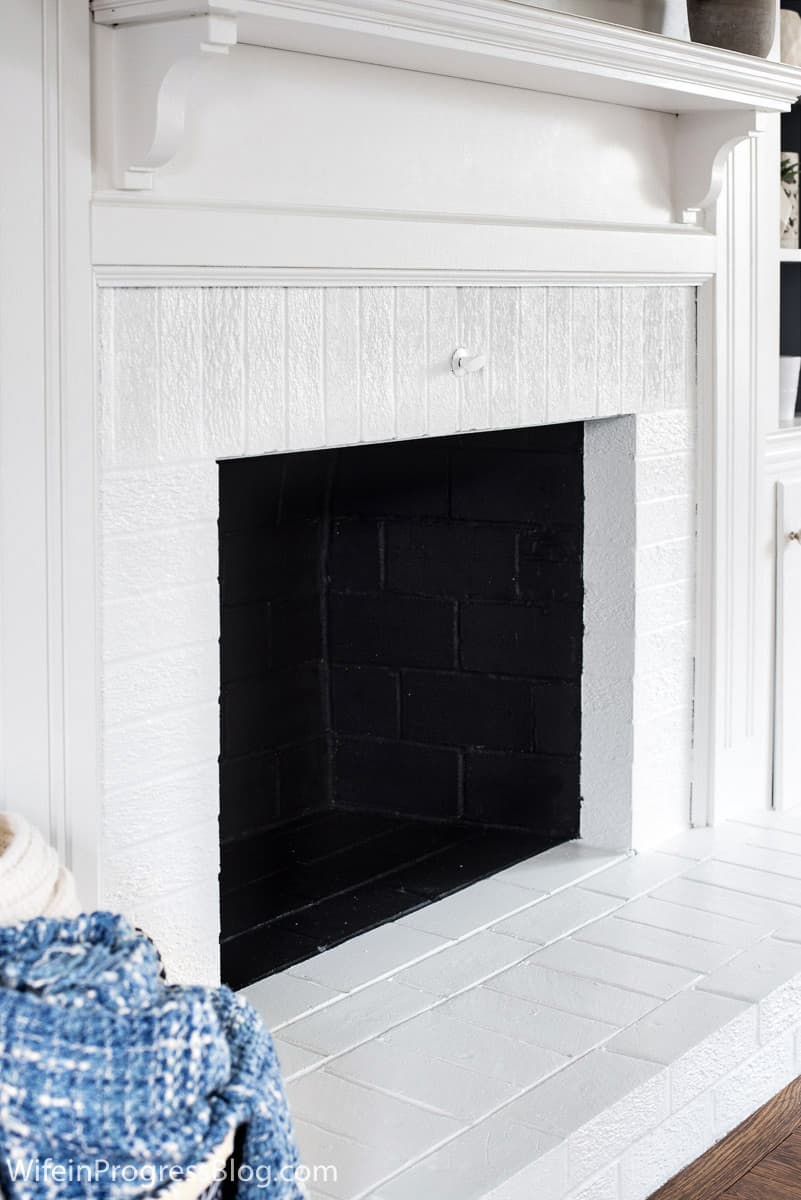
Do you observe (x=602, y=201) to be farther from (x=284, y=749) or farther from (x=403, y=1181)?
(x=403, y=1181)

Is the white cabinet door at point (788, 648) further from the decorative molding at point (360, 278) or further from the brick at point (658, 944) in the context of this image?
the brick at point (658, 944)

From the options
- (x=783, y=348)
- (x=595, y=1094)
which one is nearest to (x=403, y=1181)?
(x=595, y=1094)

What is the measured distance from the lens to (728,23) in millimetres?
2639

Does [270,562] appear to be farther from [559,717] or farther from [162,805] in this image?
[162,805]

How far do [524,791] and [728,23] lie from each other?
142 cm

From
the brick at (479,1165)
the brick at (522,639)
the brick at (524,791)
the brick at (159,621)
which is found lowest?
the brick at (479,1165)

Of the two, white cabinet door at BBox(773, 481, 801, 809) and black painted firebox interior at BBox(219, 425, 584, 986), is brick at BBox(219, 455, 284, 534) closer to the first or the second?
black painted firebox interior at BBox(219, 425, 584, 986)

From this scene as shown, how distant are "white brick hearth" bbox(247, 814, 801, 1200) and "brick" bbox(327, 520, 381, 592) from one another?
2.01 feet

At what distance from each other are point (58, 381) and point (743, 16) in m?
1.49

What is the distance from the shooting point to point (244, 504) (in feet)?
9.19

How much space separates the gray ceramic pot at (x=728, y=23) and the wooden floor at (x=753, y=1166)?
1726mm

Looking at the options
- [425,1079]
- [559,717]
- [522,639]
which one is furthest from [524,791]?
[425,1079]

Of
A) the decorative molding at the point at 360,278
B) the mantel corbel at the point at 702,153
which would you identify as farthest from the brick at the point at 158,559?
the mantel corbel at the point at 702,153

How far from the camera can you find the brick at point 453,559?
9.55 feet
